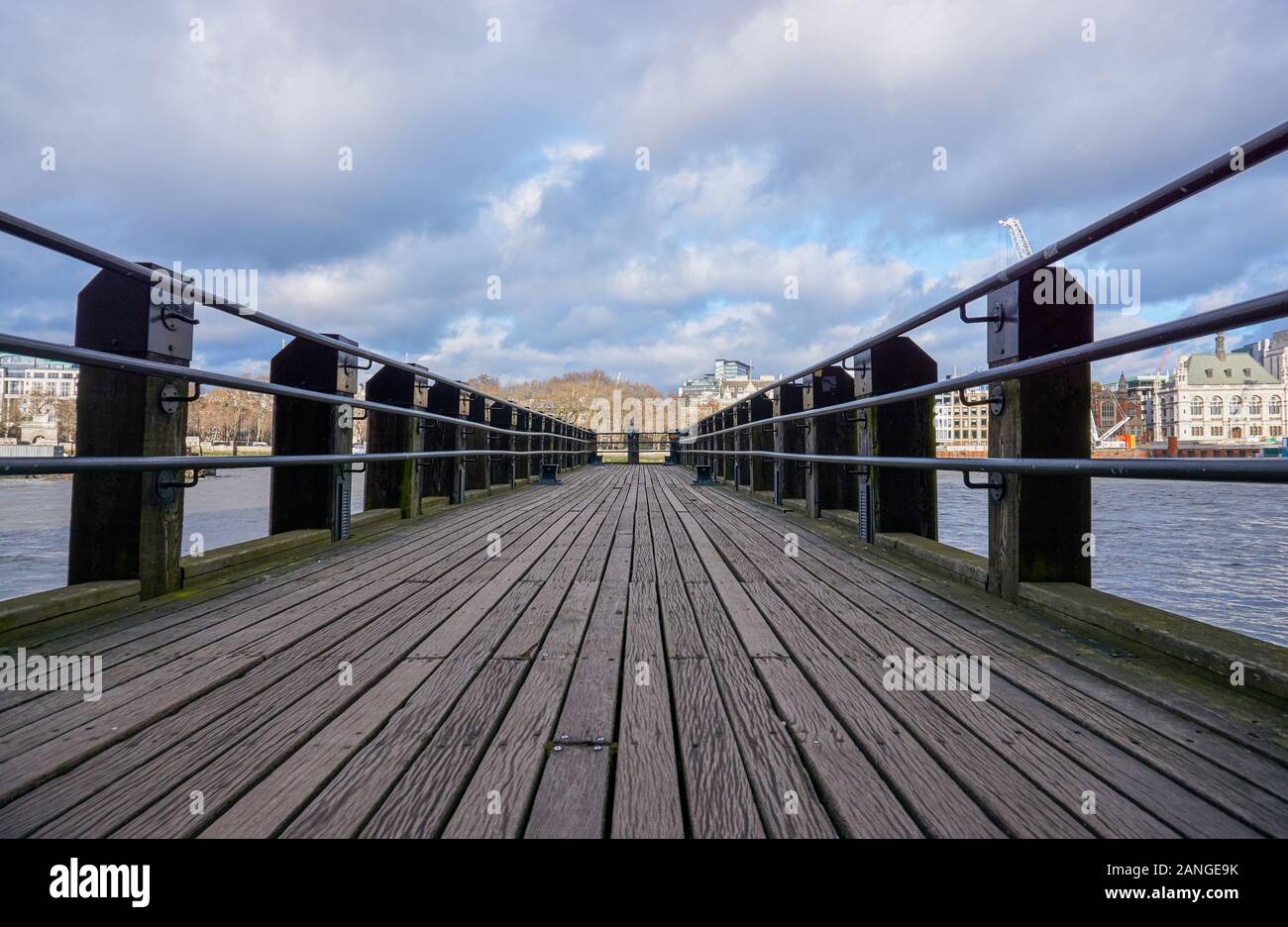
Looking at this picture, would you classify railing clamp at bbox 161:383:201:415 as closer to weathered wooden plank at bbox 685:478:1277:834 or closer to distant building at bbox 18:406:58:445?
distant building at bbox 18:406:58:445

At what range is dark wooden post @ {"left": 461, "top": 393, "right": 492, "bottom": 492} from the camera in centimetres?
596

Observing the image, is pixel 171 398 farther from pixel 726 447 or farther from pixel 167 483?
pixel 726 447

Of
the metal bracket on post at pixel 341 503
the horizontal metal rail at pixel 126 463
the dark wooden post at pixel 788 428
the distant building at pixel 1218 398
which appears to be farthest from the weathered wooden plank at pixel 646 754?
the distant building at pixel 1218 398

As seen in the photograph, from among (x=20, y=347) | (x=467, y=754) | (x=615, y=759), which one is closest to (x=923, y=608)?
(x=615, y=759)

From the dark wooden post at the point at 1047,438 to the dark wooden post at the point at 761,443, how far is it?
415 cm

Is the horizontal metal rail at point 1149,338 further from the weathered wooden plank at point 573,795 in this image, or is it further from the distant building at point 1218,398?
the distant building at point 1218,398

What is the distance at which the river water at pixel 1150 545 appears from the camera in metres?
2.57

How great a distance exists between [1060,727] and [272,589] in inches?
91.9

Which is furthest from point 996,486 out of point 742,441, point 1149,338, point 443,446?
point 742,441

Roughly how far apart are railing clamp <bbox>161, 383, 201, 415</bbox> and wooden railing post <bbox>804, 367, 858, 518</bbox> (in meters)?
3.37

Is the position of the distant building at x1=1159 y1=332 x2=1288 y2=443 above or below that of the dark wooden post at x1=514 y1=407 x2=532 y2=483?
above

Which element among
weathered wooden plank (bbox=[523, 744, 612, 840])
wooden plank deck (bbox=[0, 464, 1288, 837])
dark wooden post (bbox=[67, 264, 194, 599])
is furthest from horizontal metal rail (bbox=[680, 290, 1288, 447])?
dark wooden post (bbox=[67, 264, 194, 599])

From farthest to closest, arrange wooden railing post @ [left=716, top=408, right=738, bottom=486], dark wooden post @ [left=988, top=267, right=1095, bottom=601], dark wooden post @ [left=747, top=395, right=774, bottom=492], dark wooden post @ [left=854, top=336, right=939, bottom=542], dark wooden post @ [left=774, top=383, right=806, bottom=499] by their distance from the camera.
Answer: wooden railing post @ [left=716, top=408, right=738, bottom=486] → dark wooden post @ [left=747, top=395, right=774, bottom=492] → dark wooden post @ [left=774, top=383, right=806, bottom=499] → dark wooden post @ [left=854, top=336, right=939, bottom=542] → dark wooden post @ [left=988, top=267, right=1095, bottom=601]
